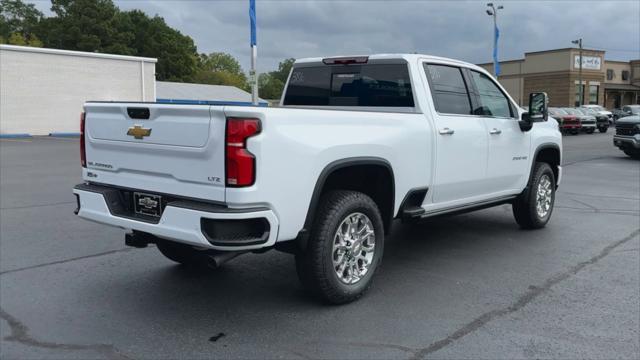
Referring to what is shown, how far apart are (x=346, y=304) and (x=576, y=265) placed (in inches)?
102

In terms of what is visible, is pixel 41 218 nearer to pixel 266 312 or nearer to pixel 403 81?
pixel 266 312

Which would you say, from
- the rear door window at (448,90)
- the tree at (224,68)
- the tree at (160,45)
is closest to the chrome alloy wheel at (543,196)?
the rear door window at (448,90)

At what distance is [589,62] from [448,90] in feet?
211

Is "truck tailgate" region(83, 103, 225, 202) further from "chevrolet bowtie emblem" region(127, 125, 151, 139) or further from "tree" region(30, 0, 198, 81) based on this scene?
"tree" region(30, 0, 198, 81)

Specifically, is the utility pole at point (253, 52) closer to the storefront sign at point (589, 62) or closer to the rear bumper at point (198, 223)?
the rear bumper at point (198, 223)

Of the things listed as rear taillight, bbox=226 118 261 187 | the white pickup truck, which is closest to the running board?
the white pickup truck

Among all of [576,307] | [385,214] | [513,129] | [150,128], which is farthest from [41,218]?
[576,307]

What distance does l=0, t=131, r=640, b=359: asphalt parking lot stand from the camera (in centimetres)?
380

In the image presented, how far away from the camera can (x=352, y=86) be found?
5777 mm

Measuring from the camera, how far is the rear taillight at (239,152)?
3.61 m

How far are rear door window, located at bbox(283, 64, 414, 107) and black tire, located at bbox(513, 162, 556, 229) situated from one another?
2491mm

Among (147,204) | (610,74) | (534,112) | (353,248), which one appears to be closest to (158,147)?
(147,204)

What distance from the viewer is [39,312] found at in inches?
174

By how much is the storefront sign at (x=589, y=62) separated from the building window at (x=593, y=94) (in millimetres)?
2044
